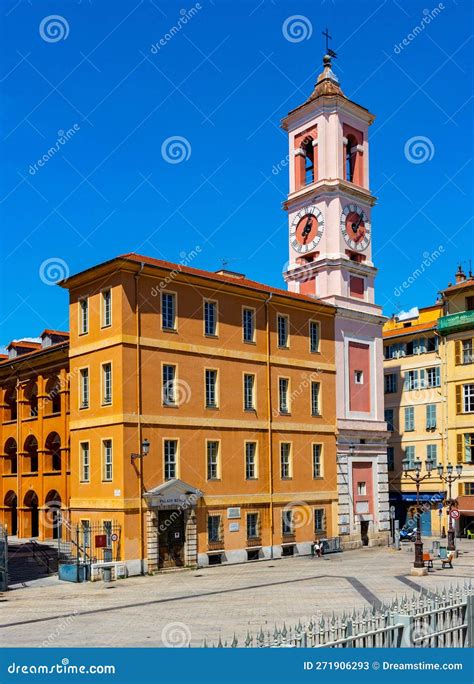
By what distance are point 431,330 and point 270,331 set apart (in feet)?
65.1

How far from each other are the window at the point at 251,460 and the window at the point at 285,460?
2.17 meters

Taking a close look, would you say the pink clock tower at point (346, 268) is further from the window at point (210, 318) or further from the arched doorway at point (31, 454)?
the arched doorway at point (31, 454)

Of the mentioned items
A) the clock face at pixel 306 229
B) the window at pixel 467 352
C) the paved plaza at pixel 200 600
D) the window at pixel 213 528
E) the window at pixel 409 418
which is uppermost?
the clock face at pixel 306 229

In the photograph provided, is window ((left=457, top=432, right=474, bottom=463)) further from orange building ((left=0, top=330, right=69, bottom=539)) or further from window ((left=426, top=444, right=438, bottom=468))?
orange building ((left=0, top=330, right=69, bottom=539))

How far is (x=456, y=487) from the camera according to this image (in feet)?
187

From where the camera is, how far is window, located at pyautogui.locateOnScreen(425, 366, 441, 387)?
196ft

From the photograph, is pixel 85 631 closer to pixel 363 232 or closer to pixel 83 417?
pixel 83 417

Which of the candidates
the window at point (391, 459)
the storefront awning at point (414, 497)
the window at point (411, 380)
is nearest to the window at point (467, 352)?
the window at point (411, 380)

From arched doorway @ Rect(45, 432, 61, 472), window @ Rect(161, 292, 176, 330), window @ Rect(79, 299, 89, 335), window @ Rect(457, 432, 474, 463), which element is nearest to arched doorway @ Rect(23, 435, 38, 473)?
arched doorway @ Rect(45, 432, 61, 472)

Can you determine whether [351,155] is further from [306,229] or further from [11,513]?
[11,513]

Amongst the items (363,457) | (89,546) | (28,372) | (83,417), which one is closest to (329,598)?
(89,546)

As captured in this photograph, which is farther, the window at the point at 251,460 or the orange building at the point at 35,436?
the orange building at the point at 35,436

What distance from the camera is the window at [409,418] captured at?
2420 inches

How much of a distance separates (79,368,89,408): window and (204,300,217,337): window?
6.34 metres
